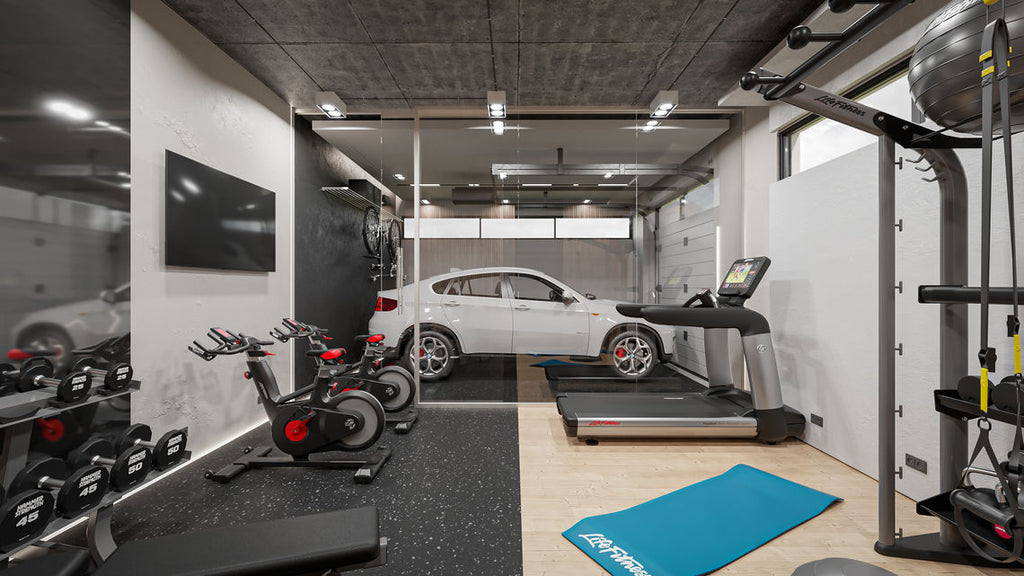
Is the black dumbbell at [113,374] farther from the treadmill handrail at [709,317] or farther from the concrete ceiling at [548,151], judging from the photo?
the treadmill handrail at [709,317]

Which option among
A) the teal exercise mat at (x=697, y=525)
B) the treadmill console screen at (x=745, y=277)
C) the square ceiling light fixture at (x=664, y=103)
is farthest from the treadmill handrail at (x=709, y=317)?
the square ceiling light fixture at (x=664, y=103)

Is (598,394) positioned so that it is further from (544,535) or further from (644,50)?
(644,50)

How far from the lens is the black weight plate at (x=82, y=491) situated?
160cm

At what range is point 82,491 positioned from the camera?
5.41 feet

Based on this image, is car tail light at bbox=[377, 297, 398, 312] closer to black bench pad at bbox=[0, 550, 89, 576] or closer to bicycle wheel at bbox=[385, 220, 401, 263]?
bicycle wheel at bbox=[385, 220, 401, 263]

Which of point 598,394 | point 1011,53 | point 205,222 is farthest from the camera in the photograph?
point 598,394

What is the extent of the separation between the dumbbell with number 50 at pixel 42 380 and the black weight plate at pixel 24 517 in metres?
0.37

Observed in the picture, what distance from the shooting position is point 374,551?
95 cm

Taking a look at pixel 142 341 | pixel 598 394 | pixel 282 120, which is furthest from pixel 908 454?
pixel 282 120

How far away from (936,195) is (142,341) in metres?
4.37

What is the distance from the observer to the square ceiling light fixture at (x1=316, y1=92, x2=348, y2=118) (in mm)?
3789

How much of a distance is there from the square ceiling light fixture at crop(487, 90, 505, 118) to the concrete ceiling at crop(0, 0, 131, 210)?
2.38m

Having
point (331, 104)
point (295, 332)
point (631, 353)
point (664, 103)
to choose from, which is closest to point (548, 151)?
point (664, 103)

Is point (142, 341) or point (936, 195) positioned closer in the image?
point (936, 195)
